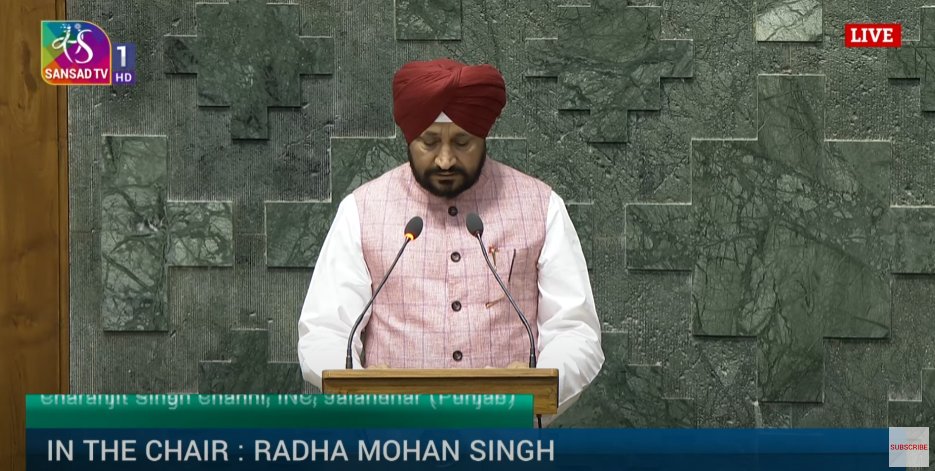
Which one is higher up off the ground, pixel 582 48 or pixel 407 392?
pixel 582 48

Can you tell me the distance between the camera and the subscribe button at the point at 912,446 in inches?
182

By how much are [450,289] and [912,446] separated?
2.02 metres

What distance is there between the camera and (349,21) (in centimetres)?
495

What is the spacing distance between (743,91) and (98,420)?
2.81 meters

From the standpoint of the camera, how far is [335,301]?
3725 millimetres

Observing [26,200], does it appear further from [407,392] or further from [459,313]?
[407,392]

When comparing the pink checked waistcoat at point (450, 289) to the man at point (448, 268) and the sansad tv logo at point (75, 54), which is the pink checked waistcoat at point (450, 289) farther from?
the sansad tv logo at point (75, 54)

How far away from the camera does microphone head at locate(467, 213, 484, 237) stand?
357 cm

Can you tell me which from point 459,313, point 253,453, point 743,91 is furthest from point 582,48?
point 253,453

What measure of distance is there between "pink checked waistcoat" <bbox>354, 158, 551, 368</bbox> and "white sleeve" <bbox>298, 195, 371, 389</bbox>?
4 centimetres

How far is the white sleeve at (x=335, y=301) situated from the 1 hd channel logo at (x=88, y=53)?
152 cm

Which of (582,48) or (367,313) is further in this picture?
(582,48)

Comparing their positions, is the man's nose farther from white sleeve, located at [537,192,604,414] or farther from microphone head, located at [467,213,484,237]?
white sleeve, located at [537,192,604,414]

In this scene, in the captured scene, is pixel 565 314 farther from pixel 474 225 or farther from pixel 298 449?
pixel 298 449
